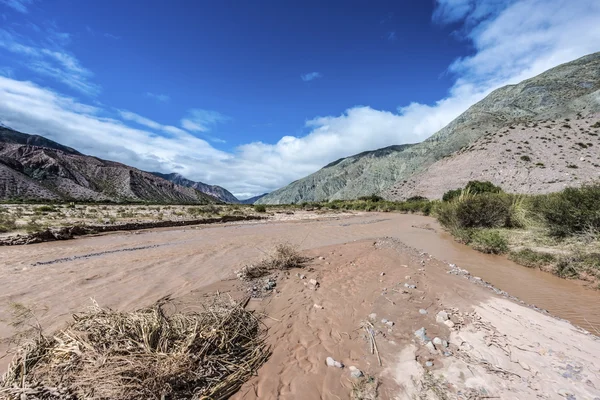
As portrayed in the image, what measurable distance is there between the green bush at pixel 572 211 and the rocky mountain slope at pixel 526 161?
35511mm

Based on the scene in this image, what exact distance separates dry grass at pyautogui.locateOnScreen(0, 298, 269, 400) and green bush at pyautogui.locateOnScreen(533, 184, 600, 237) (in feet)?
42.0

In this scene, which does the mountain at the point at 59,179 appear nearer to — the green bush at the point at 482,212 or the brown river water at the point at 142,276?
the brown river water at the point at 142,276

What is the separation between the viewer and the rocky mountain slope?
40938 millimetres

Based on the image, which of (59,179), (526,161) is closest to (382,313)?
(526,161)

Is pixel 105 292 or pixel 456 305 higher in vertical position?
pixel 456 305

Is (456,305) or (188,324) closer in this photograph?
(188,324)

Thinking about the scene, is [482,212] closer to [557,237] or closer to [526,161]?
[557,237]

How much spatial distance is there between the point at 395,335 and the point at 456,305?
7.11 feet

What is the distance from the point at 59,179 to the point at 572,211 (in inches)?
4746

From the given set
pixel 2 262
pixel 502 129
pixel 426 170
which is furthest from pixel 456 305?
pixel 502 129

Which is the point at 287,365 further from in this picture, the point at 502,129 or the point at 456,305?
the point at 502,129

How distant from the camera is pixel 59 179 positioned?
87.8 m

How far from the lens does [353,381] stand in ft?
11.2

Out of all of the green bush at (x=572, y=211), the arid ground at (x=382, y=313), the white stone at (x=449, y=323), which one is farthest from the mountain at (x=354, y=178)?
the white stone at (x=449, y=323)
